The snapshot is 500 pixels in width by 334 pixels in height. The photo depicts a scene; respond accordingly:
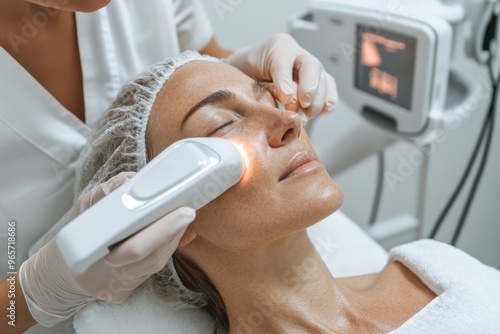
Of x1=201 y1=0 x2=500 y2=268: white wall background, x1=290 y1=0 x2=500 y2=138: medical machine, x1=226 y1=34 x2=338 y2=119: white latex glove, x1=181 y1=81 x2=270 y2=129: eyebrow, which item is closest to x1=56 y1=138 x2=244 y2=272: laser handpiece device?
x1=181 y1=81 x2=270 y2=129: eyebrow

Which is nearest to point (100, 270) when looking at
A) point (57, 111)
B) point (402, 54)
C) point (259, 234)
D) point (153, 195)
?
point (153, 195)

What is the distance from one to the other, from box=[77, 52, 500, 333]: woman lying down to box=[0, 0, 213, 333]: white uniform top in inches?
4.7

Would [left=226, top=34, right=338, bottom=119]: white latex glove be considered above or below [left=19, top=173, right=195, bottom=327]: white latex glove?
above

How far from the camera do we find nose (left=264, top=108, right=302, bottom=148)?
3.41 feet

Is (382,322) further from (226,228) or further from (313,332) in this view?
(226,228)

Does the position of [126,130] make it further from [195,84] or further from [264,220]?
[264,220]

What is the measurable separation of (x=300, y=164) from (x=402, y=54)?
2.27 ft

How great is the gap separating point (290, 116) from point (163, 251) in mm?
340

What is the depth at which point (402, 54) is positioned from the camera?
1.57 meters

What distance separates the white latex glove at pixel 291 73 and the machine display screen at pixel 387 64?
305 mm

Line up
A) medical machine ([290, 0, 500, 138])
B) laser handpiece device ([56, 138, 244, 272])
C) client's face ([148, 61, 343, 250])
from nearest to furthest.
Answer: laser handpiece device ([56, 138, 244, 272])
client's face ([148, 61, 343, 250])
medical machine ([290, 0, 500, 138])

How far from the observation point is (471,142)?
99.3 inches

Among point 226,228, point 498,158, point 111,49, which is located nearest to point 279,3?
point 111,49

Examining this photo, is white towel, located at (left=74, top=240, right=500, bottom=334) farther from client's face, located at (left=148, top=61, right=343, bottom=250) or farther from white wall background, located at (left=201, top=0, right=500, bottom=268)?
white wall background, located at (left=201, top=0, right=500, bottom=268)
